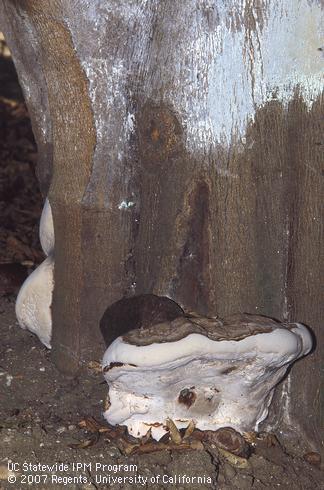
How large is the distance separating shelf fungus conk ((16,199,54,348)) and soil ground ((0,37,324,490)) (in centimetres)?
12

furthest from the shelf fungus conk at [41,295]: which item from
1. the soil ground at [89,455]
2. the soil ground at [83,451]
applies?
the soil ground at [89,455]

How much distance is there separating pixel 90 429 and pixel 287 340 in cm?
87

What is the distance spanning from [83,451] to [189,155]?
3.84 ft

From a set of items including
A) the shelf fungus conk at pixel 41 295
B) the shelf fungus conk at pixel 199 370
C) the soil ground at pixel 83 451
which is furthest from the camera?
the shelf fungus conk at pixel 41 295

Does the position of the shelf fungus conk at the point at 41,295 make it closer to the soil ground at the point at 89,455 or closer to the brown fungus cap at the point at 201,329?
the soil ground at the point at 89,455

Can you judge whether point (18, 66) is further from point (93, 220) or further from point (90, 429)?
point (90, 429)

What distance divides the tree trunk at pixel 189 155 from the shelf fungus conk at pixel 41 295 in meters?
0.15

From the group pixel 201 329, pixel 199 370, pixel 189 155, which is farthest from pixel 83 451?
pixel 189 155

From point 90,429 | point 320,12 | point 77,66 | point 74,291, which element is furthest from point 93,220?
point 320,12

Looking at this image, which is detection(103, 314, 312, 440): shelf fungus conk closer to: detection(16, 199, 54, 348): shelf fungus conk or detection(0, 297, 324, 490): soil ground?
detection(0, 297, 324, 490): soil ground

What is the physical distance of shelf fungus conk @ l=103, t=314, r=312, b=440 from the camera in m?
2.86

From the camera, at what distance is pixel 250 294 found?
3.23 m

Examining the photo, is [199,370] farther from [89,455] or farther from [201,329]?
[89,455]

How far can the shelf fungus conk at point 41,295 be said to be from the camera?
11.8ft
